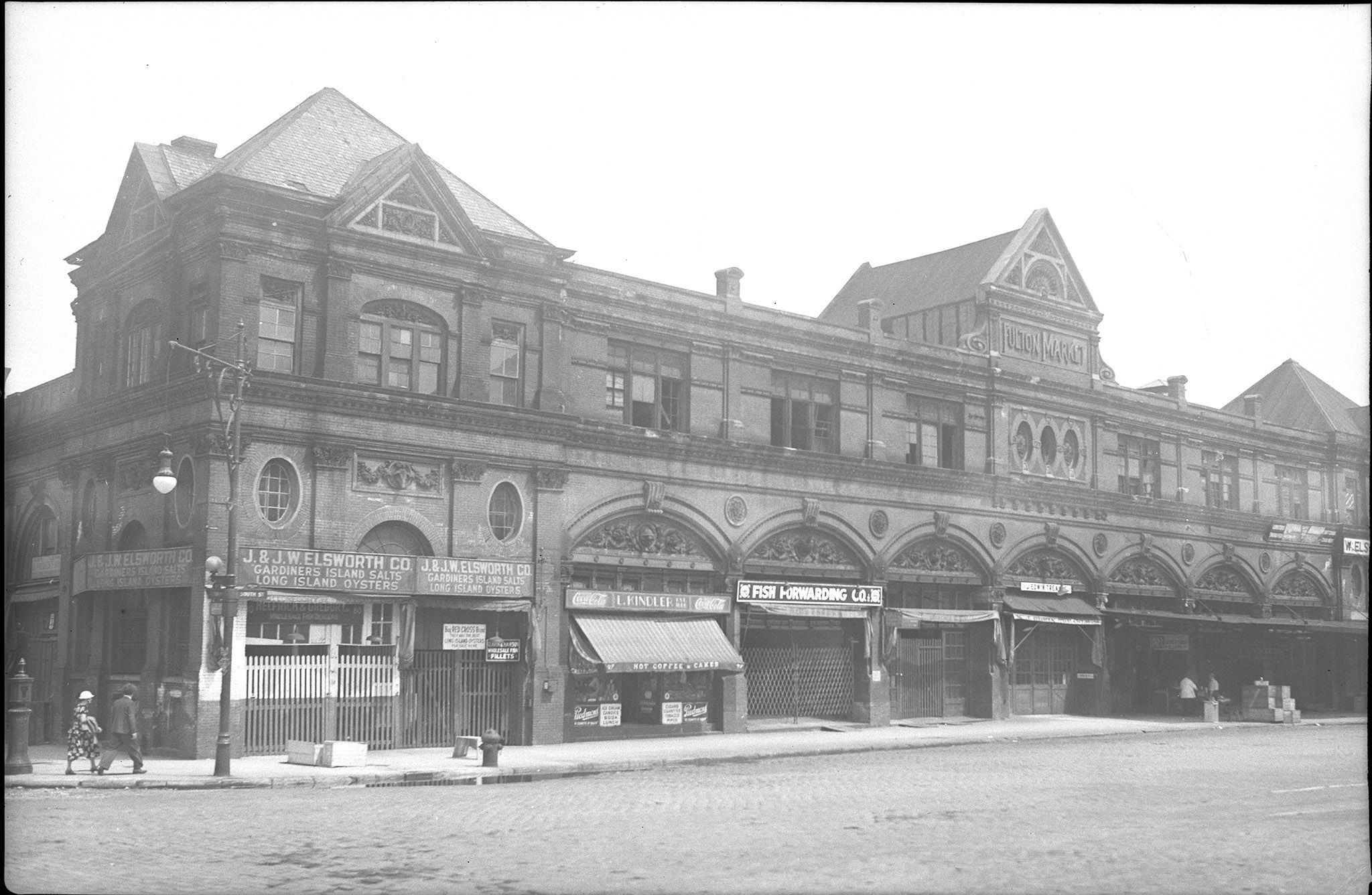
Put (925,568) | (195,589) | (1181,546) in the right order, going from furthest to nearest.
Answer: (1181,546)
(925,568)
(195,589)

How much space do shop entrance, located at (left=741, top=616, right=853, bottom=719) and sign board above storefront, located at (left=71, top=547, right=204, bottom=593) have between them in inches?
585

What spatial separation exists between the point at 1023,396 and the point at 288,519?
25107mm

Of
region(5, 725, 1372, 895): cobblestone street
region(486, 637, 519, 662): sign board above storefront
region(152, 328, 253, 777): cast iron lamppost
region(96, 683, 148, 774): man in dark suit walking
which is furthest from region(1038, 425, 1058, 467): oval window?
region(96, 683, 148, 774): man in dark suit walking

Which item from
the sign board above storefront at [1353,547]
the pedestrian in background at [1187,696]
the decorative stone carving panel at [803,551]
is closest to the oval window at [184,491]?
the decorative stone carving panel at [803,551]

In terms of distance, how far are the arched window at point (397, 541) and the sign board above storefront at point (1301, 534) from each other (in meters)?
35.7

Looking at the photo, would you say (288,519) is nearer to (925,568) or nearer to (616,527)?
(616,527)

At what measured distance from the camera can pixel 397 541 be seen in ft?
102

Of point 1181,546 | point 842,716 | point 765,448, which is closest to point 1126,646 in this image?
point 1181,546

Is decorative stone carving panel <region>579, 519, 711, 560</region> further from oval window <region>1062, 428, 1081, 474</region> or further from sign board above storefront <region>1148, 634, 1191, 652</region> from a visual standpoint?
sign board above storefront <region>1148, 634, 1191, 652</region>

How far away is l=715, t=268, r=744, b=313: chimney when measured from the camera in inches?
1496

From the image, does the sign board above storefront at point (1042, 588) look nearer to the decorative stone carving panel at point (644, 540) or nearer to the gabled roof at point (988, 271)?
the gabled roof at point (988, 271)

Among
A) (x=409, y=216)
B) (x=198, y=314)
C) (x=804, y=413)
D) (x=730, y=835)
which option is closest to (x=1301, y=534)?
(x=804, y=413)

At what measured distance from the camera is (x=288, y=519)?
29281 millimetres

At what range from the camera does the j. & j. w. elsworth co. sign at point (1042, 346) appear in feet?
148
